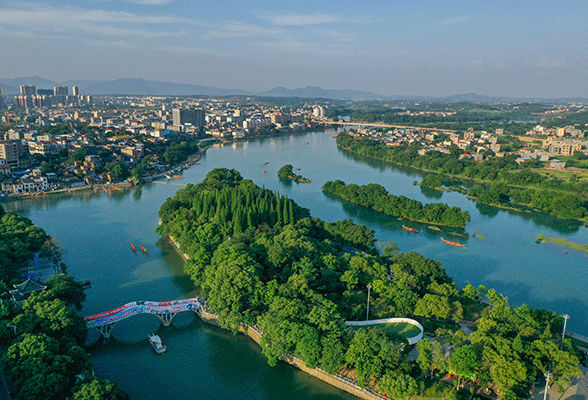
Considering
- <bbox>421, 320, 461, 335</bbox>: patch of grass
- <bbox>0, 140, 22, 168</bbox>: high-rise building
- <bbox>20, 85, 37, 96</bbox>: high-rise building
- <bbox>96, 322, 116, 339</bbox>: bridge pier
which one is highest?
<bbox>20, 85, 37, 96</bbox>: high-rise building

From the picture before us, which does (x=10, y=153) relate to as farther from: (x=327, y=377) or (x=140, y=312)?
(x=327, y=377)

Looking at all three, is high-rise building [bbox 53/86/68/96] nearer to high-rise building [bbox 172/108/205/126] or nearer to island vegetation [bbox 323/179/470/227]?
high-rise building [bbox 172/108/205/126]

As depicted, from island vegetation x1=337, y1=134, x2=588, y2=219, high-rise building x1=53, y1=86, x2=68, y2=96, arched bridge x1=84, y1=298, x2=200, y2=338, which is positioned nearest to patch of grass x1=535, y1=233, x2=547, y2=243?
island vegetation x1=337, y1=134, x2=588, y2=219

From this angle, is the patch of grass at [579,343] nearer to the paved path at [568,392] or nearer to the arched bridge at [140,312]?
the paved path at [568,392]

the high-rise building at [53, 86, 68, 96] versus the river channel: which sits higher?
the high-rise building at [53, 86, 68, 96]

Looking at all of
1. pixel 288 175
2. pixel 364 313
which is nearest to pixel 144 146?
pixel 288 175

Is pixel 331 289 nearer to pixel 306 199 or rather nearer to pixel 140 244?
pixel 140 244
